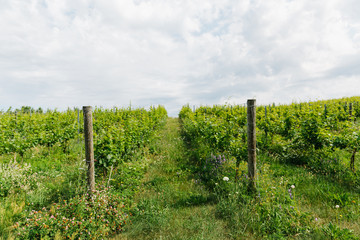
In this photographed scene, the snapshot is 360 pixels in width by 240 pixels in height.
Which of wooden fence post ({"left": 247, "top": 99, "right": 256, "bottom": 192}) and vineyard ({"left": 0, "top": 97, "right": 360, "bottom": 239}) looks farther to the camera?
wooden fence post ({"left": 247, "top": 99, "right": 256, "bottom": 192})

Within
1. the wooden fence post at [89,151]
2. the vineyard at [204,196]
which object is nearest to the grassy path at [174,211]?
the vineyard at [204,196]

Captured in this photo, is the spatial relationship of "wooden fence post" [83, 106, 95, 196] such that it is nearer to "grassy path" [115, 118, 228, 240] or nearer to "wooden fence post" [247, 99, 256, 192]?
"grassy path" [115, 118, 228, 240]

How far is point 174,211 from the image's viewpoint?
362 centimetres

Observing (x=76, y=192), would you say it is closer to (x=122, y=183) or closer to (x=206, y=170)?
(x=122, y=183)

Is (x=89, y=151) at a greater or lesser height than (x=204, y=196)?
greater

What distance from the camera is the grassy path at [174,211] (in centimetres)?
304

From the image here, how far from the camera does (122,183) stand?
438 cm

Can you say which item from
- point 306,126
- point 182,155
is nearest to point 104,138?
point 182,155

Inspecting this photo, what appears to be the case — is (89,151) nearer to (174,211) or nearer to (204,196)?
(174,211)

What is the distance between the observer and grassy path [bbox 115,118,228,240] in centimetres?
304

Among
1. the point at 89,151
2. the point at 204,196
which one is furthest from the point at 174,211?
the point at 89,151

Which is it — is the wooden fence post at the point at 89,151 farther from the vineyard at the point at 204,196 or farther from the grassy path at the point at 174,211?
→ the grassy path at the point at 174,211

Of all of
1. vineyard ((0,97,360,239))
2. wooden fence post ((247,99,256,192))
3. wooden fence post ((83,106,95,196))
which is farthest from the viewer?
wooden fence post ((247,99,256,192))

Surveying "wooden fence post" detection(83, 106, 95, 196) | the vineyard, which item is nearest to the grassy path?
the vineyard
